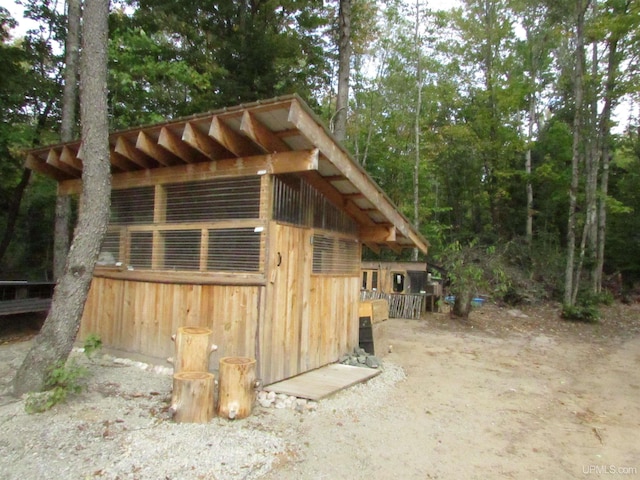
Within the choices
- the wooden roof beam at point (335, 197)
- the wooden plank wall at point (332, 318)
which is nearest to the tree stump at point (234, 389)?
the wooden plank wall at point (332, 318)

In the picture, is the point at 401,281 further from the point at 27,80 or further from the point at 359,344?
the point at 27,80

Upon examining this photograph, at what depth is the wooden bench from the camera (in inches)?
274

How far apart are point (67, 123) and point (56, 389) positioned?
6575 mm

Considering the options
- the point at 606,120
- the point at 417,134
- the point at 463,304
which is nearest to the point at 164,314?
the point at 463,304

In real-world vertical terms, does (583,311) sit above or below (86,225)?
below

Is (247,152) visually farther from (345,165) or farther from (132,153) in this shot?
(132,153)

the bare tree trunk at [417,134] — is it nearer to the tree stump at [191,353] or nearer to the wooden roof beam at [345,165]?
the wooden roof beam at [345,165]

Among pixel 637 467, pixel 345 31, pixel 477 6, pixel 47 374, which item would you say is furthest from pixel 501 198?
pixel 47 374

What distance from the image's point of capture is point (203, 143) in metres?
4.73

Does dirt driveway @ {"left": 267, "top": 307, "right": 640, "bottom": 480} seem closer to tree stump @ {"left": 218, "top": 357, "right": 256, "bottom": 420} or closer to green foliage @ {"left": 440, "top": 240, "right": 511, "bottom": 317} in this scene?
tree stump @ {"left": 218, "top": 357, "right": 256, "bottom": 420}

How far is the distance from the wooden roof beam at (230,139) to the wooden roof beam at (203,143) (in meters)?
0.26

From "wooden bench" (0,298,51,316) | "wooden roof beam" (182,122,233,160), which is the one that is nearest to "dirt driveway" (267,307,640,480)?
"wooden roof beam" (182,122,233,160)

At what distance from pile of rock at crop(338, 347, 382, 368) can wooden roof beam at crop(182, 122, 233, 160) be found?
3384 millimetres

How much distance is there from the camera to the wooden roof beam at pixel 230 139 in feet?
14.3
